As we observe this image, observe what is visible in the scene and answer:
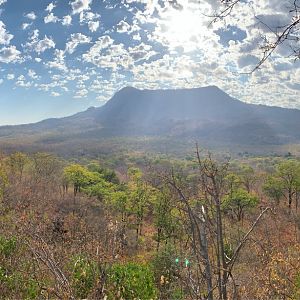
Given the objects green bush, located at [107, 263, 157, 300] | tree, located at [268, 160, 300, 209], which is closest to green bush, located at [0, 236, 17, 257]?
green bush, located at [107, 263, 157, 300]

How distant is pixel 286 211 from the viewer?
51.7 m

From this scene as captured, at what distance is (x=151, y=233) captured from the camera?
4694 centimetres

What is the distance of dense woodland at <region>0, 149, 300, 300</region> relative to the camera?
3.04 meters

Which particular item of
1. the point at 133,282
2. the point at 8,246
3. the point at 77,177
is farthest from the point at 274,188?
the point at 133,282

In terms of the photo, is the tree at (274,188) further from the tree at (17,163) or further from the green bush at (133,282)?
the green bush at (133,282)

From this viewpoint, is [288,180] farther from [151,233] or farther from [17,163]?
[17,163]

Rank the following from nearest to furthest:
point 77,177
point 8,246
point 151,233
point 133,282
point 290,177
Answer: point 133,282 → point 8,246 → point 151,233 → point 290,177 → point 77,177

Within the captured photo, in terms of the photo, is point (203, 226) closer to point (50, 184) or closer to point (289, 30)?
point (289, 30)

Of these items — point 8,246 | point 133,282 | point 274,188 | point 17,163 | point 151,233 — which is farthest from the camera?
point 17,163

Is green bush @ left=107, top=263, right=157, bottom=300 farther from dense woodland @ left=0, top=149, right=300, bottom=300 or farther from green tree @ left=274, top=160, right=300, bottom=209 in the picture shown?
green tree @ left=274, top=160, right=300, bottom=209

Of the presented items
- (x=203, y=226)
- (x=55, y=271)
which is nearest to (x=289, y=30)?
(x=203, y=226)

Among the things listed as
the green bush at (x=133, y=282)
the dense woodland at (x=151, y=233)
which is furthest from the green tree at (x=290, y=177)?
the green bush at (x=133, y=282)

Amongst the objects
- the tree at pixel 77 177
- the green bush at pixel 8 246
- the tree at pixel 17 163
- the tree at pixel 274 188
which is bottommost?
the tree at pixel 274 188

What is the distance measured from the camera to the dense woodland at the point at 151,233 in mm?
3045
